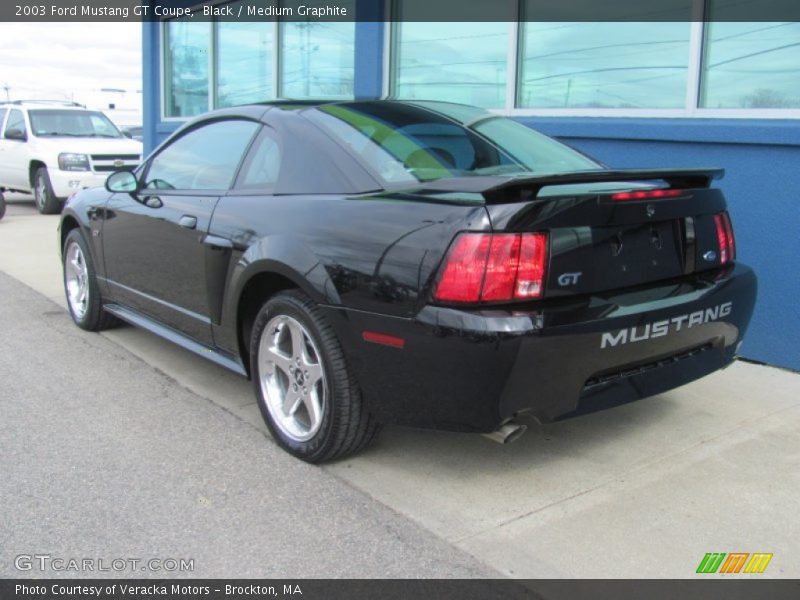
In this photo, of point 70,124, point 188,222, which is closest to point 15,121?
point 70,124

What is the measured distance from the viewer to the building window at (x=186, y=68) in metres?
11.3

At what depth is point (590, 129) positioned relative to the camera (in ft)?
18.8

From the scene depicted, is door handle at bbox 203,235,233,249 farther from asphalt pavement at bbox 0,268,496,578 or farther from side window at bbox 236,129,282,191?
asphalt pavement at bbox 0,268,496,578

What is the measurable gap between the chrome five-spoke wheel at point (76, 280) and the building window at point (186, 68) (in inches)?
234

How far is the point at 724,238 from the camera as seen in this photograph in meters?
3.59

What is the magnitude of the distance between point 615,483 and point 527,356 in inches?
35.5

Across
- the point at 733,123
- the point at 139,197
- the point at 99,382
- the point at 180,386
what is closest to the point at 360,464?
the point at 180,386

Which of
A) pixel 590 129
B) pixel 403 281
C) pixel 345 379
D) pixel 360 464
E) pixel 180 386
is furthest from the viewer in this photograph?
pixel 590 129

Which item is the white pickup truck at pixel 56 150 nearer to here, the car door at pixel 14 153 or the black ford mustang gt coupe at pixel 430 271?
the car door at pixel 14 153

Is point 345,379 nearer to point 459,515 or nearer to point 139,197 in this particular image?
point 459,515
